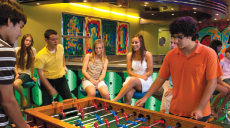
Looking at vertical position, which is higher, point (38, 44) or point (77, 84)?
point (38, 44)

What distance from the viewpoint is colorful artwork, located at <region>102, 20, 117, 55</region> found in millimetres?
8086

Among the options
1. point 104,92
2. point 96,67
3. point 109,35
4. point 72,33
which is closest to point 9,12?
point 104,92

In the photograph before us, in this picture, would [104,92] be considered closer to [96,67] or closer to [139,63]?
[96,67]

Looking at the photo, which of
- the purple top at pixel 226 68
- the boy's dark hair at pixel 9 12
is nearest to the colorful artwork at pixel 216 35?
the purple top at pixel 226 68

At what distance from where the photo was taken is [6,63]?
121cm

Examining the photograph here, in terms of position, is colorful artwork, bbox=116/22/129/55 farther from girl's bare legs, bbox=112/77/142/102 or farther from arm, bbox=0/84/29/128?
arm, bbox=0/84/29/128

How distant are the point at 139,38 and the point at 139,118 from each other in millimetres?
1969

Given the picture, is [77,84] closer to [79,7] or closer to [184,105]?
[184,105]

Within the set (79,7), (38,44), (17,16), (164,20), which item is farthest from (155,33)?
(17,16)

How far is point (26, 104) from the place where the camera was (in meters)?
4.56

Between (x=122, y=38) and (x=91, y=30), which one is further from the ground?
(x=91, y=30)

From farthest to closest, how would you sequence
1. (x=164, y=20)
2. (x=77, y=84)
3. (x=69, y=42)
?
(x=164, y=20)
(x=69, y=42)
(x=77, y=84)

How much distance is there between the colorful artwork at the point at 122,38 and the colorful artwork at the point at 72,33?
2.02 metres

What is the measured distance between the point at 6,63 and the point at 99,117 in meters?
0.89
